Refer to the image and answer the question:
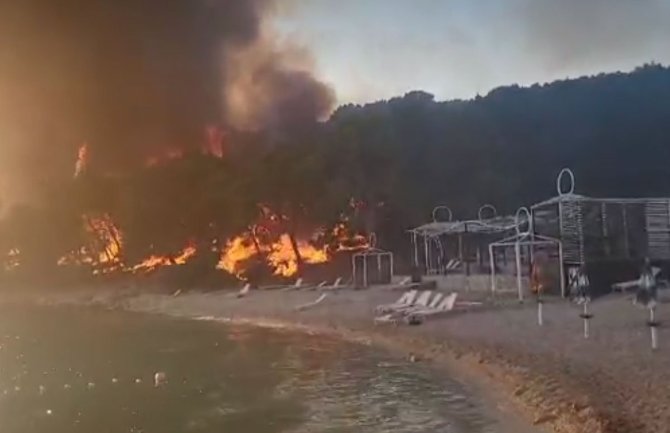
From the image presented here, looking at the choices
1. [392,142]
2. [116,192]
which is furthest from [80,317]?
[392,142]

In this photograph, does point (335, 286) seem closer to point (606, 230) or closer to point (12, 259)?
point (606, 230)

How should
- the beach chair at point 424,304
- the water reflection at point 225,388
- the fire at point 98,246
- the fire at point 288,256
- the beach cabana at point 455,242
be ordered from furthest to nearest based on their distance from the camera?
1. the fire at point 98,246
2. the fire at point 288,256
3. the beach cabana at point 455,242
4. the beach chair at point 424,304
5. the water reflection at point 225,388

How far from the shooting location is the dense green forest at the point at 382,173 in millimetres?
38625

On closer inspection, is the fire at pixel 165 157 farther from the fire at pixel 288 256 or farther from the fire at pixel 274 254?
the fire at pixel 288 256

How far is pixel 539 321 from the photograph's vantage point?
16.8 meters

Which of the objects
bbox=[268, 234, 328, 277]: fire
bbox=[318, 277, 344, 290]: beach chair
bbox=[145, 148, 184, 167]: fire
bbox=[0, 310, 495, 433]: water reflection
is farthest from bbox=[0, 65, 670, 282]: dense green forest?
bbox=[0, 310, 495, 433]: water reflection

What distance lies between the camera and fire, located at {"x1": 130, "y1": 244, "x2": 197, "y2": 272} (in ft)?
135

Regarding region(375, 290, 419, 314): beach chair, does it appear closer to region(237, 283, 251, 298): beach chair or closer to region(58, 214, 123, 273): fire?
region(237, 283, 251, 298): beach chair

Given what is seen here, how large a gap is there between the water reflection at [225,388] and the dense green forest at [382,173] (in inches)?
663

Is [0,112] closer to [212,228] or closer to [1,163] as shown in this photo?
[1,163]

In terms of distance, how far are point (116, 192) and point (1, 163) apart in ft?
32.3

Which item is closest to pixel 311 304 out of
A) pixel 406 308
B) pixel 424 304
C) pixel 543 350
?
→ pixel 406 308

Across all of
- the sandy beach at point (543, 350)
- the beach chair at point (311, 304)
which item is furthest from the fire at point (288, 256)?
the sandy beach at point (543, 350)

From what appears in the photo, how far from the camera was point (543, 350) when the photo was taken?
1377 cm
